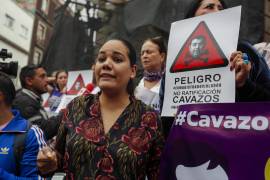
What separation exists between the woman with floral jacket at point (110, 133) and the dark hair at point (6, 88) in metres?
0.80

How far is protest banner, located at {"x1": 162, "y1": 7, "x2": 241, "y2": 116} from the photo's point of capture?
2211mm

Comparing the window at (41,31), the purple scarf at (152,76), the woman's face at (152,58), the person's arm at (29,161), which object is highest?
the window at (41,31)

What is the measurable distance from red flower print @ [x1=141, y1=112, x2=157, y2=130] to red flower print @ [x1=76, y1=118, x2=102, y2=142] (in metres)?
0.22

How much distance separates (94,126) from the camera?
194cm

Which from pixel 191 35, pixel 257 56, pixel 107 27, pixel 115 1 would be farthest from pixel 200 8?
pixel 115 1

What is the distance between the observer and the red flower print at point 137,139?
188 cm

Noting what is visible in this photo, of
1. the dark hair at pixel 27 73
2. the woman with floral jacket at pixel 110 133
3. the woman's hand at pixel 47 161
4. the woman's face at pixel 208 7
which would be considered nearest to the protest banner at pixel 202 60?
the woman's face at pixel 208 7

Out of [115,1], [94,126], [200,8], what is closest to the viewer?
[94,126]

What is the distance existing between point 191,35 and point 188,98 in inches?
15.0

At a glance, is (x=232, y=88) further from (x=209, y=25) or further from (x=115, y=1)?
(x=115, y=1)

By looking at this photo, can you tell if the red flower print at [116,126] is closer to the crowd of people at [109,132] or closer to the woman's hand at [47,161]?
the crowd of people at [109,132]

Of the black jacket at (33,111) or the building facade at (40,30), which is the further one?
the building facade at (40,30)

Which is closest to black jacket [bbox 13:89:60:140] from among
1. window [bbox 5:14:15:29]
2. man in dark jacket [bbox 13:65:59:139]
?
man in dark jacket [bbox 13:65:59:139]

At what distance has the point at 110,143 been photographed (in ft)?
6.16
